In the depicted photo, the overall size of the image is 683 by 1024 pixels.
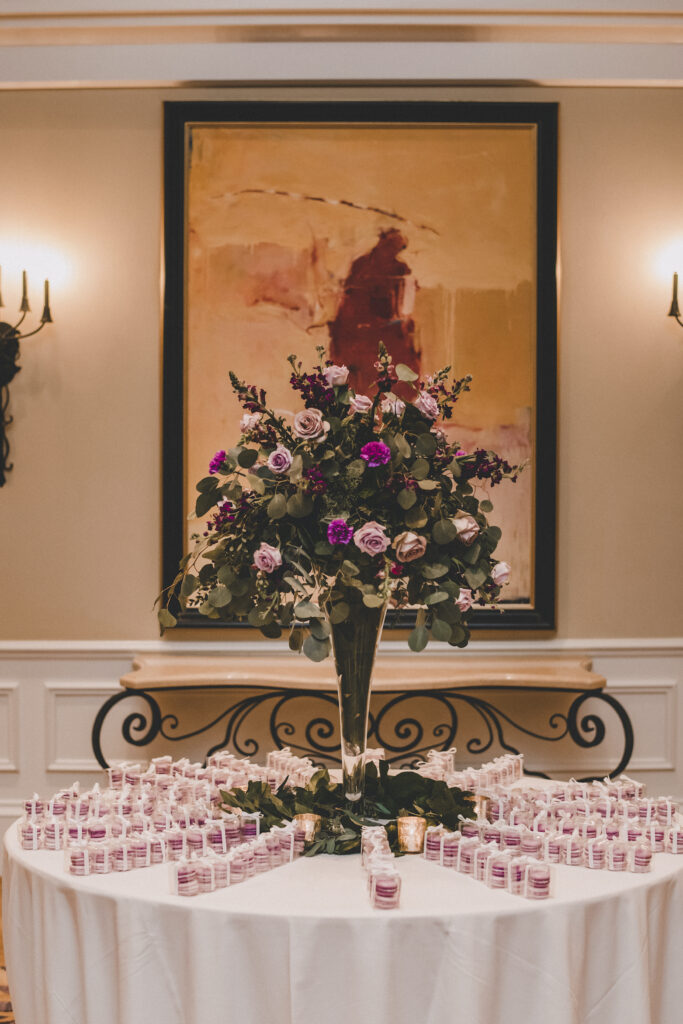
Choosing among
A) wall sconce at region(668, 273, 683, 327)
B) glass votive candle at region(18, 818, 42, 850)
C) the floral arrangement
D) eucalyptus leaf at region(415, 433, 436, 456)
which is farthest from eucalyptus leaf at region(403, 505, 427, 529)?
wall sconce at region(668, 273, 683, 327)

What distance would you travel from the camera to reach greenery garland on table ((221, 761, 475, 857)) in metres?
1.78

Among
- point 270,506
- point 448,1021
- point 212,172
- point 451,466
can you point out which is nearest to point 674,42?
point 212,172

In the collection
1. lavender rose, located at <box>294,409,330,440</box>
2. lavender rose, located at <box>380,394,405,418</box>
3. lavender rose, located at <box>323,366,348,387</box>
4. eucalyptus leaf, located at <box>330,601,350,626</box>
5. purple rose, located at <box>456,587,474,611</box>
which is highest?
lavender rose, located at <box>323,366,348,387</box>

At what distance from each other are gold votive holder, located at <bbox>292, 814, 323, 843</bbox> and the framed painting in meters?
2.15

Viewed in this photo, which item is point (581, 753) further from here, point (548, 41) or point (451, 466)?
point (548, 41)

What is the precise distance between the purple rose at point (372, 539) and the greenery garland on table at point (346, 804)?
572 mm

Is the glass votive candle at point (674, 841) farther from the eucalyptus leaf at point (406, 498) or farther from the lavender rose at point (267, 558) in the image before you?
the lavender rose at point (267, 558)

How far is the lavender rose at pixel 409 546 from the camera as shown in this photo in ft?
5.57

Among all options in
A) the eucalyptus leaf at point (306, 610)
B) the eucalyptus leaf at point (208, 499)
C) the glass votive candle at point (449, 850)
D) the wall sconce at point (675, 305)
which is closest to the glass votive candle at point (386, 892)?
the glass votive candle at point (449, 850)

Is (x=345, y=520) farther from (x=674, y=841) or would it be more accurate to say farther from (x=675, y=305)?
(x=675, y=305)

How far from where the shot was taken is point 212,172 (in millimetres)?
3889

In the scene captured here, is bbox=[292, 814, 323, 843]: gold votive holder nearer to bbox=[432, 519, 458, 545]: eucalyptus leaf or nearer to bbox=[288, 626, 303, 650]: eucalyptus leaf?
bbox=[288, 626, 303, 650]: eucalyptus leaf

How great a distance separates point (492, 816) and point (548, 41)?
340 centimetres

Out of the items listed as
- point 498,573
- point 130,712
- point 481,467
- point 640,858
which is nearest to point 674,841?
point 640,858
